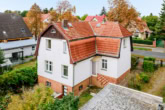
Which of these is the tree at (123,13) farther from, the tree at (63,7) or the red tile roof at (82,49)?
the red tile roof at (82,49)

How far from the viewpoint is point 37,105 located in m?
8.41

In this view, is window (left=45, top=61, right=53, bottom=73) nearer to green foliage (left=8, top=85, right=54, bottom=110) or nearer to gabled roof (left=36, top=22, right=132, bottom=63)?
gabled roof (left=36, top=22, right=132, bottom=63)

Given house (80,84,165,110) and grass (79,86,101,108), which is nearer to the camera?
house (80,84,165,110)

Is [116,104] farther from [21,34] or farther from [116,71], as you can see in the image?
[21,34]

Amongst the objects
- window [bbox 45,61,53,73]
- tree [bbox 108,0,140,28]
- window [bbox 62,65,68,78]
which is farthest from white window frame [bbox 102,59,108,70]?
tree [bbox 108,0,140,28]

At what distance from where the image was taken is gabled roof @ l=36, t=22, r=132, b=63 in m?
16.6

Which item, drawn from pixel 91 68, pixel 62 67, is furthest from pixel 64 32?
pixel 91 68

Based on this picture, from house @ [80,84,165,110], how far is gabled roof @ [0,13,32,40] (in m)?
27.4

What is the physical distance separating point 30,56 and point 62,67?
19768 mm

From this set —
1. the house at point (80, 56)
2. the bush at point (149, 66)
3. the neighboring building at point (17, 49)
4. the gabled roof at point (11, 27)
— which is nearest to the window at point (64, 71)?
the house at point (80, 56)

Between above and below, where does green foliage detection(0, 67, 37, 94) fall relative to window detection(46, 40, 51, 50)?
below

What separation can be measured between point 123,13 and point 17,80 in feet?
80.3

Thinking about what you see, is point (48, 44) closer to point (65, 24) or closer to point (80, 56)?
point (65, 24)

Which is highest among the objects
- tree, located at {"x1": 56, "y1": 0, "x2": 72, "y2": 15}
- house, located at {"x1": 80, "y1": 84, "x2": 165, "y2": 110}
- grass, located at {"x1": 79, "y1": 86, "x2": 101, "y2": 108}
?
tree, located at {"x1": 56, "y1": 0, "x2": 72, "y2": 15}
